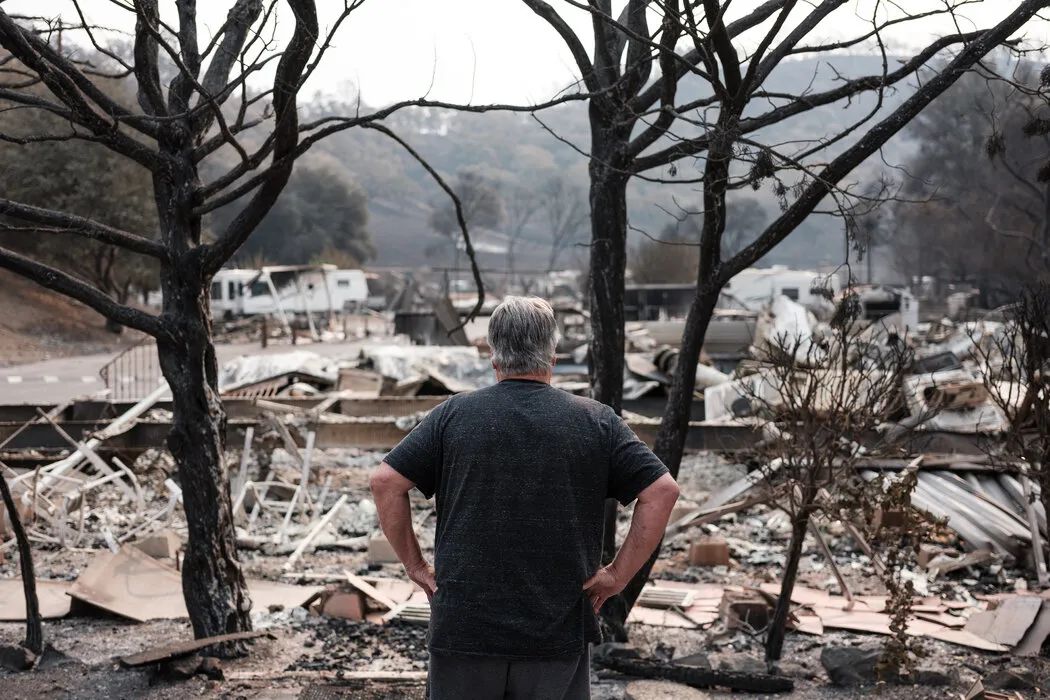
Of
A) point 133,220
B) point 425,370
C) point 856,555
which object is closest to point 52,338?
point 133,220

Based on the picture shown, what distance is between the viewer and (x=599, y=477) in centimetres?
293

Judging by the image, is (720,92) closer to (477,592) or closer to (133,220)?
(477,592)

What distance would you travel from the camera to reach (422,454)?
2.96 metres

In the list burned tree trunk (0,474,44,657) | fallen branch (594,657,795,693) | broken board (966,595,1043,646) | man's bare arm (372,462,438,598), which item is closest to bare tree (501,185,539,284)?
broken board (966,595,1043,646)

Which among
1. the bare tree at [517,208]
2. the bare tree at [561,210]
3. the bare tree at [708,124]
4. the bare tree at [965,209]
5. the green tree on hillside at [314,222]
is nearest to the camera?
the bare tree at [708,124]

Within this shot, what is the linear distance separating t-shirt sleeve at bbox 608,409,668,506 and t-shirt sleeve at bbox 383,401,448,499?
46 centimetres

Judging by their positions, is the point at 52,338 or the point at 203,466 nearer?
the point at 203,466

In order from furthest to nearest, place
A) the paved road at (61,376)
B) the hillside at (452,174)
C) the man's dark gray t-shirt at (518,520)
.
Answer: the hillside at (452,174)
the paved road at (61,376)
the man's dark gray t-shirt at (518,520)

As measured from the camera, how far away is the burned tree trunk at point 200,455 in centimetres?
546

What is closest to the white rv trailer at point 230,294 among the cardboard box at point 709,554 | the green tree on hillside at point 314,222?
the green tree on hillside at point 314,222

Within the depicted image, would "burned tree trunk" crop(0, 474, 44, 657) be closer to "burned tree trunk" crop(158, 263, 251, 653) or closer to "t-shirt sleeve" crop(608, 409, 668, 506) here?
"burned tree trunk" crop(158, 263, 251, 653)

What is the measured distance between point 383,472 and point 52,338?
1392 inches

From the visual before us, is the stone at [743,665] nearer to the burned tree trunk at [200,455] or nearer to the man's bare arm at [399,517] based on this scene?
the burned tree trunk at [200,455]

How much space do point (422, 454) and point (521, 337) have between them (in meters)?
0.40
